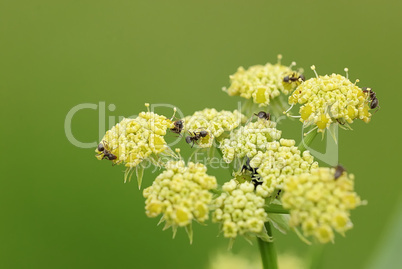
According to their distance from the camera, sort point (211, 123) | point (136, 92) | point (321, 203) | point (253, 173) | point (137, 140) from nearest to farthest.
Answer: point (321, 203), point (253, 173), point (137, 140), point (211, 123), point (136, 92)

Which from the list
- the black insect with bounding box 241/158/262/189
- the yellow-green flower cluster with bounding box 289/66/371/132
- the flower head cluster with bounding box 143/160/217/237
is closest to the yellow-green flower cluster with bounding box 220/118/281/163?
the black insect with bounding box 241/158/262/189

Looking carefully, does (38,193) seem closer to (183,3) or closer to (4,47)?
(4,47)

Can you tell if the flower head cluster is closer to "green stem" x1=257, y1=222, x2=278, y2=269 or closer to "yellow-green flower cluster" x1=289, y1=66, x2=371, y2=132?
"green stem" x1=257, y1=222, x2=278, y2=269

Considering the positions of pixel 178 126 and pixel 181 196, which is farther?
pixel 178 126

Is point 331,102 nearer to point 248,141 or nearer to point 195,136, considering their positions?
point 248,141

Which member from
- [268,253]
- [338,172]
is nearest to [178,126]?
[268,253]

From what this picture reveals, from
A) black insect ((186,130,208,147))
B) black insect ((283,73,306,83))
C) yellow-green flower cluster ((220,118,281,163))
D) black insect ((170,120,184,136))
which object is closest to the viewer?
yellow-green flower cluster ((220,118,281,163))

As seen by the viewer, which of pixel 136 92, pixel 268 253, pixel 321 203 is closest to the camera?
pixel 321 203

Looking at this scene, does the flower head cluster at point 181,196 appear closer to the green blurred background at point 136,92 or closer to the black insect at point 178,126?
the black insect at point 178,126
